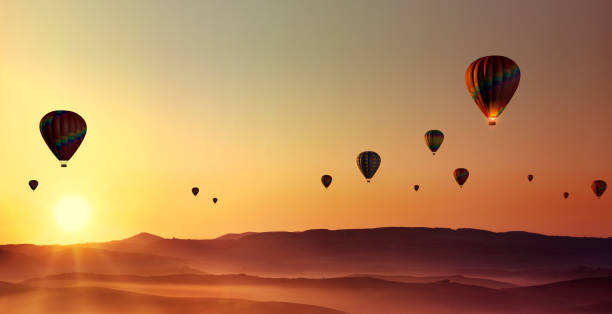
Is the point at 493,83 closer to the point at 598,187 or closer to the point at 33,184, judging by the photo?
the point at 598,187

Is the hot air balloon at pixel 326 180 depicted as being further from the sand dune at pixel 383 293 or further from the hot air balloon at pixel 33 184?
the hot air balloon at pixel 33 184

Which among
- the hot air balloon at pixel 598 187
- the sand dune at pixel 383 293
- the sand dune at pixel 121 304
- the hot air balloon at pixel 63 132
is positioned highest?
the hot air balloon at pixel 598 187

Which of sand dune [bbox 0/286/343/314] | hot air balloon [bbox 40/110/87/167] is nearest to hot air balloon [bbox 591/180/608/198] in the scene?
Answer: sand dune [bbox 0/286/343/314]

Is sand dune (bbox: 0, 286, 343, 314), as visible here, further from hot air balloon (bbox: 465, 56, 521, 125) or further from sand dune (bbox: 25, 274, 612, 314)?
hot air balloon (bbox: 465, 56, 521, 125)

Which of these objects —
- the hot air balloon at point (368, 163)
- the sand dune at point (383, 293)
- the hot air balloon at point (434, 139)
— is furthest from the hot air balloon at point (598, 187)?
the hot air balloon at point (368, 163)

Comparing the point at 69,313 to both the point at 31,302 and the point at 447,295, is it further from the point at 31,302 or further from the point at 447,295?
the point at 447,295

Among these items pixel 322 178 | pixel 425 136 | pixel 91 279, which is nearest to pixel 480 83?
pixel 425 136
